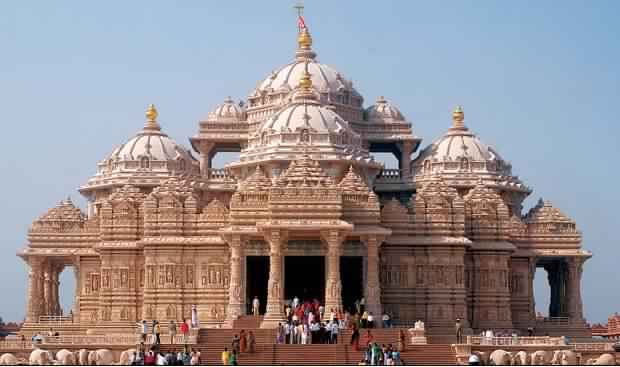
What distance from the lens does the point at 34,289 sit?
8062cm

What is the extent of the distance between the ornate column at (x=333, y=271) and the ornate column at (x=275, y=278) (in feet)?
6.44

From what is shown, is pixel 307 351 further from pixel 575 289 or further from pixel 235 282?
pixel 575 289

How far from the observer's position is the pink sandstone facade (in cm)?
6975

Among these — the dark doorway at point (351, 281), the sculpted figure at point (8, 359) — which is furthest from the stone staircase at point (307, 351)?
the dark doorway at point (351, 281)

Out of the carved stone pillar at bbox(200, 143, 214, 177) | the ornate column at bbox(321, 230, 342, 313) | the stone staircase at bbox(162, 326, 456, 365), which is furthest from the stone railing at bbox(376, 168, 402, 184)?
the stone staircase at bbox(162, 326, 456, 365)

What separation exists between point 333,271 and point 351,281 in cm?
749

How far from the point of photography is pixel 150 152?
3332 inches

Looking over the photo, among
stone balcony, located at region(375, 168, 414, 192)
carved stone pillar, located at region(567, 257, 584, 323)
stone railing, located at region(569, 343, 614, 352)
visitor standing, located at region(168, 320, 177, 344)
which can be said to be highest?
stone balcony, located at region(375, 168, 414, 192)

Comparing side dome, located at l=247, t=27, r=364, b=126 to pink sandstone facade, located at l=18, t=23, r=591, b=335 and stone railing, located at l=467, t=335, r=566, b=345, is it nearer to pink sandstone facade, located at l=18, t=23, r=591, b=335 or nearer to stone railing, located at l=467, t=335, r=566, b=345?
pink sandstone facade, located at l=18, t=23, r=591, b=335

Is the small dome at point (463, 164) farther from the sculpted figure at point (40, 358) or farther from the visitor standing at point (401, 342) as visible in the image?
the sculpted figure at point (40, 358)

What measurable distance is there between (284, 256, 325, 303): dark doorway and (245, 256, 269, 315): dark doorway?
4.04 ft

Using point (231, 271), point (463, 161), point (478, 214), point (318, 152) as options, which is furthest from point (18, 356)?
point (463, 161)

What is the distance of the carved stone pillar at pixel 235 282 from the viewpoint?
227ft

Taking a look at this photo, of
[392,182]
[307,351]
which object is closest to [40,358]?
[307,351]
